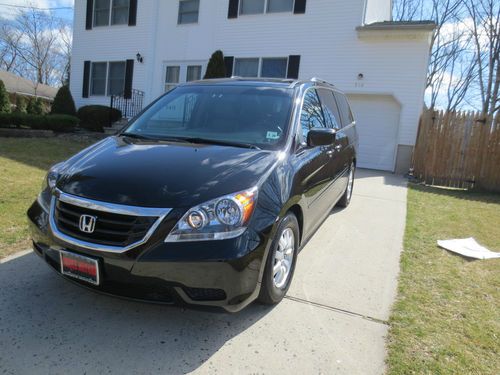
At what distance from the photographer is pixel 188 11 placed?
1580cm

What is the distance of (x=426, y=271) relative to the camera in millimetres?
4012

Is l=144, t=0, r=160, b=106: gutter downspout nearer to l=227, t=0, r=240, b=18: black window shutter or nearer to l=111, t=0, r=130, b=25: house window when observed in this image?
l=111, t=0, r=130, b=25: house window

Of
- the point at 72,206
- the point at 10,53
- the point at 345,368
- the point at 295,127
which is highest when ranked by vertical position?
the point at 10,53

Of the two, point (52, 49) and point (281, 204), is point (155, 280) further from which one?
point (52, 49)

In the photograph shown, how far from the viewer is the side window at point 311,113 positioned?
3.70 m

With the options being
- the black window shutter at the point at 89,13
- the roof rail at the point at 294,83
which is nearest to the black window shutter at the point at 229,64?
the black window shutter at the point at 89,13

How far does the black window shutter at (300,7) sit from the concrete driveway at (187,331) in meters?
11.6

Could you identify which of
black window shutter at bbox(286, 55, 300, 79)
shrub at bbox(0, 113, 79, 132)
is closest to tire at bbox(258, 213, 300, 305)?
black window shutter at bbox(286, 55, 300, 79)

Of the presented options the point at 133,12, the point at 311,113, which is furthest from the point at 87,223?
the point at 133,12

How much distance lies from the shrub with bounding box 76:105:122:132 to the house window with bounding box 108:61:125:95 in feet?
5.03

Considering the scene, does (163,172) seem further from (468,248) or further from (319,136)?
(468,248)

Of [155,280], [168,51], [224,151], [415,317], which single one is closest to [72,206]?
[155,280]

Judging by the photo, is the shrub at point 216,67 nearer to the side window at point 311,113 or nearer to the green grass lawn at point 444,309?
the green grass lawn at point 444,309

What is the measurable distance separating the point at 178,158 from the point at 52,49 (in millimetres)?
52231
